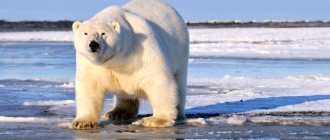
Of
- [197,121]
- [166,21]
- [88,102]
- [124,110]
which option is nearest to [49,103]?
[124,110]

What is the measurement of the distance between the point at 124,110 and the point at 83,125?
44.5 inches

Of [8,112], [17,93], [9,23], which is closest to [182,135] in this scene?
[8,112]

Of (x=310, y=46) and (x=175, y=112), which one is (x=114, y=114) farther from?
(x=310, y=46)

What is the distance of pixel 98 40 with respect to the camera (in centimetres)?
733

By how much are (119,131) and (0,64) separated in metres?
12.8

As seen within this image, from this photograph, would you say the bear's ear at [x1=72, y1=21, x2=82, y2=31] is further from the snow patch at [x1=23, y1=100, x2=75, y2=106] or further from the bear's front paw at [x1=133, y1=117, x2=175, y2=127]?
the snow patch at [x1=23, y1=100, x2=75, y2=106]

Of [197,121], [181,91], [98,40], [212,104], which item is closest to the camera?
[98,40]

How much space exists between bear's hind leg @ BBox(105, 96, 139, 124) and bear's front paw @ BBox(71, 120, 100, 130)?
2.82 ft

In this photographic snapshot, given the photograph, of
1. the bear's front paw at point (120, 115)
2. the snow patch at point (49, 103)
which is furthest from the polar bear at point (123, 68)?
the snow patch at point (49, 103)

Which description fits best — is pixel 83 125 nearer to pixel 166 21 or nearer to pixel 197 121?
pixel 197 121

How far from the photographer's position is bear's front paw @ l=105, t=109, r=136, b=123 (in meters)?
8.65

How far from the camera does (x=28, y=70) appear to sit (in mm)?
17188

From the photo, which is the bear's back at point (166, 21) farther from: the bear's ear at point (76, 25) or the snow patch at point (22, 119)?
the snow patch at point (22, 119)

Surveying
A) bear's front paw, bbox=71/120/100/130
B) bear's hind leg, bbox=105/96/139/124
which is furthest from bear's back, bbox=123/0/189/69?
bear's front paw, bbox=71/120/100/130
